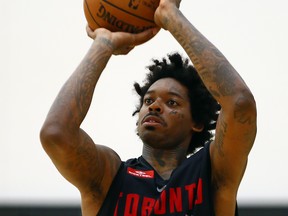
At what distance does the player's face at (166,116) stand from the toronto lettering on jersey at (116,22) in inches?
20.5

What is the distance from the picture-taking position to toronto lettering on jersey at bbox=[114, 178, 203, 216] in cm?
451

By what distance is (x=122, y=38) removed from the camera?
4.67 meters

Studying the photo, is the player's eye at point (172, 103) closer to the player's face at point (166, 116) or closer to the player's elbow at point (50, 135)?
the player's face at point (166, 116)

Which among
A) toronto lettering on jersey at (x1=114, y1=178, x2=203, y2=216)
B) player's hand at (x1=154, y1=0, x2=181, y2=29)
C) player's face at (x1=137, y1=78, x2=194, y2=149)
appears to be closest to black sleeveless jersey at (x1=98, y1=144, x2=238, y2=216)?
toronto lettering on jersey at (x1=114, y1=178, x2=203, y2=216)

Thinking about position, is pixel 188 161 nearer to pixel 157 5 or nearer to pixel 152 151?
pixel 152 151

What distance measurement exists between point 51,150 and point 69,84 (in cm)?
40

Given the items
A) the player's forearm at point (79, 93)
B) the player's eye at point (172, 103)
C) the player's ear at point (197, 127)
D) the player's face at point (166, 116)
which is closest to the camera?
the player's forearm at point (79, 93)

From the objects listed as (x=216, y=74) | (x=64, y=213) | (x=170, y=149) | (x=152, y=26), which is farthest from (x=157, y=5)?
(x=64, y=213)

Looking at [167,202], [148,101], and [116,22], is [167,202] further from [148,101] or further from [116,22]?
[116,22]

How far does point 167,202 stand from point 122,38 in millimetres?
966

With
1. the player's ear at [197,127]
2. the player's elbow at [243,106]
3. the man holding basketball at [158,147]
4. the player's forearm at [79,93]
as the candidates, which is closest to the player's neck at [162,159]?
the man holding basketball at [158,147]

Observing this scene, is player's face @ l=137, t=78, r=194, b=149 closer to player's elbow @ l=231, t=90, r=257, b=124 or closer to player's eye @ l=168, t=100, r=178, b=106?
player's eye @ l=168, t=100, r=178, b=106

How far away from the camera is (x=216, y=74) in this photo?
4.44 meters

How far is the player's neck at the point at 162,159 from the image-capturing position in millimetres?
4965
